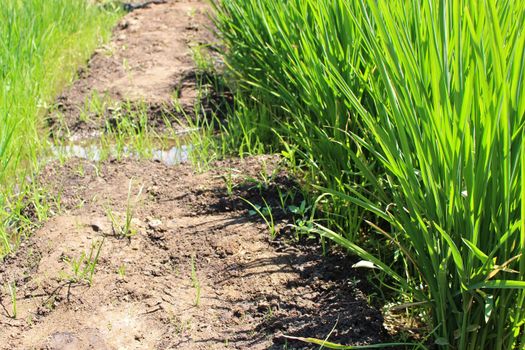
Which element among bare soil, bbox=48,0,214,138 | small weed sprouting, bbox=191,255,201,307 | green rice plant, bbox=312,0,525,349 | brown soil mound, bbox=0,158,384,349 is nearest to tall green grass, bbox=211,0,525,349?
green rice plant, bbox=312,0,525,349

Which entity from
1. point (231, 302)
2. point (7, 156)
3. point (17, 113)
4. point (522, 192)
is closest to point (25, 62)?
point (17, 113)

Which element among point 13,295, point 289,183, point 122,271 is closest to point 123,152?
point 289,183

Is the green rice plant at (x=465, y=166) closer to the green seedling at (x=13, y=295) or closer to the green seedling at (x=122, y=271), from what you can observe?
the green seedling at (x=122, y=271)

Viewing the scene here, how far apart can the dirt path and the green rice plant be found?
357mm

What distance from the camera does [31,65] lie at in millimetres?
3850

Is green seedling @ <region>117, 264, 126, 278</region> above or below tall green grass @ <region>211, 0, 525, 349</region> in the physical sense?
below

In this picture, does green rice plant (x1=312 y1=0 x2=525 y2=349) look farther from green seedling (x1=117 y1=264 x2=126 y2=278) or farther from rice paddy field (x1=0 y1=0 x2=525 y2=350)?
green seedling (x1=117 y1=264 x2=126 y2=278)

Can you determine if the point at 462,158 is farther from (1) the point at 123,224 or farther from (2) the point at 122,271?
(1) the point at 123,224

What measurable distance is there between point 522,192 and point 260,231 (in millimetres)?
1255

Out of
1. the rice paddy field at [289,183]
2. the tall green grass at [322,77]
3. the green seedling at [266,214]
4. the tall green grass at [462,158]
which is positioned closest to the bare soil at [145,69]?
the rice paddy field at [289,183]

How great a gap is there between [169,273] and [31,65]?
1.91 m

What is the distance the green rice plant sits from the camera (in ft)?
4.81

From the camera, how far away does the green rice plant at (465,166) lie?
147cm

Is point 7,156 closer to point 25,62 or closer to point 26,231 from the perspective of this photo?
point 26,231
